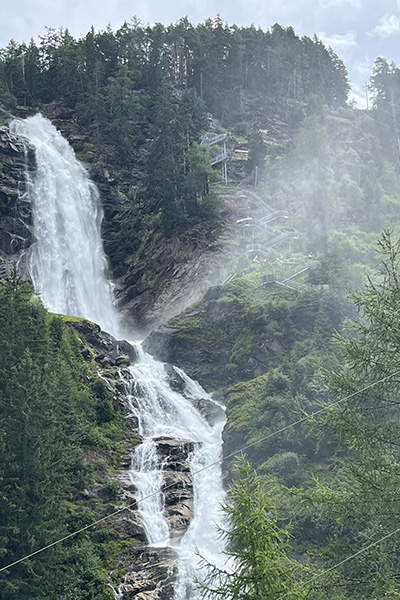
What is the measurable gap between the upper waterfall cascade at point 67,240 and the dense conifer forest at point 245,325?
274 cm

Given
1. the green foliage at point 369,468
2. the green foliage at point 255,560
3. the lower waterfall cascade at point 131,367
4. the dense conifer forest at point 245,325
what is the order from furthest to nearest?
the lower waterfall cascade at point 131,367
the dense conifer forest at point 245,325
the green foliage at point 369,468
the green foliage at point 255,560

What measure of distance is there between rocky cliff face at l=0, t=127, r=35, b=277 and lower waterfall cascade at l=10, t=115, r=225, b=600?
685 millimetres

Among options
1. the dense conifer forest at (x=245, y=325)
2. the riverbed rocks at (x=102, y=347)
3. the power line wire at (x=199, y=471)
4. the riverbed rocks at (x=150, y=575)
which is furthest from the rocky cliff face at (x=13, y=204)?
the riverbed rocks at (x=150, y=575)

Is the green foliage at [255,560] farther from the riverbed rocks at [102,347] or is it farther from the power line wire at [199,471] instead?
the riverbed rocks at [102,347]

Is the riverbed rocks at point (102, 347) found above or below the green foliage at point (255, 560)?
below

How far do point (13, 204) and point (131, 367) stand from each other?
779 inches

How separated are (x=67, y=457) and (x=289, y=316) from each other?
18.2 meters

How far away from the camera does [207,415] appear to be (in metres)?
34.4

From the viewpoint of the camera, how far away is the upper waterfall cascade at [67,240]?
1816 inches

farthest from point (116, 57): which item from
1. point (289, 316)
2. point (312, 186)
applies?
point (289, 316)

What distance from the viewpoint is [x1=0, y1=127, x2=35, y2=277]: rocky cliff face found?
45.8 meters

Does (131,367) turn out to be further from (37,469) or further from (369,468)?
(369,468)

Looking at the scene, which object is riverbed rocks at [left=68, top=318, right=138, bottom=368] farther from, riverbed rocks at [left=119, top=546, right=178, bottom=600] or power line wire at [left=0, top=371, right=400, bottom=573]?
riverbed rocks at [left=119, top=546, right=178, bottom=600]

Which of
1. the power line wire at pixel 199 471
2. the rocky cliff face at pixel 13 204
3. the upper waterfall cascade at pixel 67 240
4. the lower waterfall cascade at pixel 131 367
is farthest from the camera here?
the upper waterfall cascade at pixel 67 240
